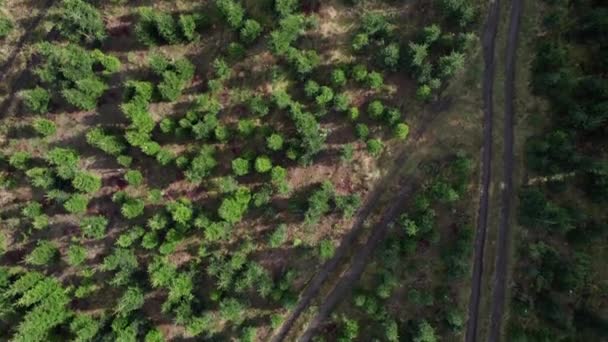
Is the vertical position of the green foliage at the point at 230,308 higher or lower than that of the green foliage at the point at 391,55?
lower

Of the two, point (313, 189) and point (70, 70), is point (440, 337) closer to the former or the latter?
point (313, 189)

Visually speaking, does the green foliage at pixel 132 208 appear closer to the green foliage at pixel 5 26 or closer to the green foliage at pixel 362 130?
the green foliage at pixel 362 130

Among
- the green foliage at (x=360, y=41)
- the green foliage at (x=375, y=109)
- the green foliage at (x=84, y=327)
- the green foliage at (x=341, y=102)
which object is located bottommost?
the green foliage at (x=84, y=327)

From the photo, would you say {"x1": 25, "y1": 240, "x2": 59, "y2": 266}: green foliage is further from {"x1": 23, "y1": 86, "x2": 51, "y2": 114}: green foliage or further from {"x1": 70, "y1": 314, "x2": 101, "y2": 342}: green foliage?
{"x1": 23, "y1": 86, "x2": 51, "y2": 114}: green foliage

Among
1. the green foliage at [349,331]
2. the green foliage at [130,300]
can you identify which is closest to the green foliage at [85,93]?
the green foliage at [130,300]

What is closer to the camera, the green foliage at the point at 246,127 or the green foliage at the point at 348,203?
the green foliage at the point at 348,203

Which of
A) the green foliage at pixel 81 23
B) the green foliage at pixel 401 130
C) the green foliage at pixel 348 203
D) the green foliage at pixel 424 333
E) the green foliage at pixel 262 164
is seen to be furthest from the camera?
the green foliage at pixel 81 23

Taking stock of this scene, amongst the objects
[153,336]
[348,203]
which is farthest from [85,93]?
[348,203]

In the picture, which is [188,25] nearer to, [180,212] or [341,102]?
[341,102]
